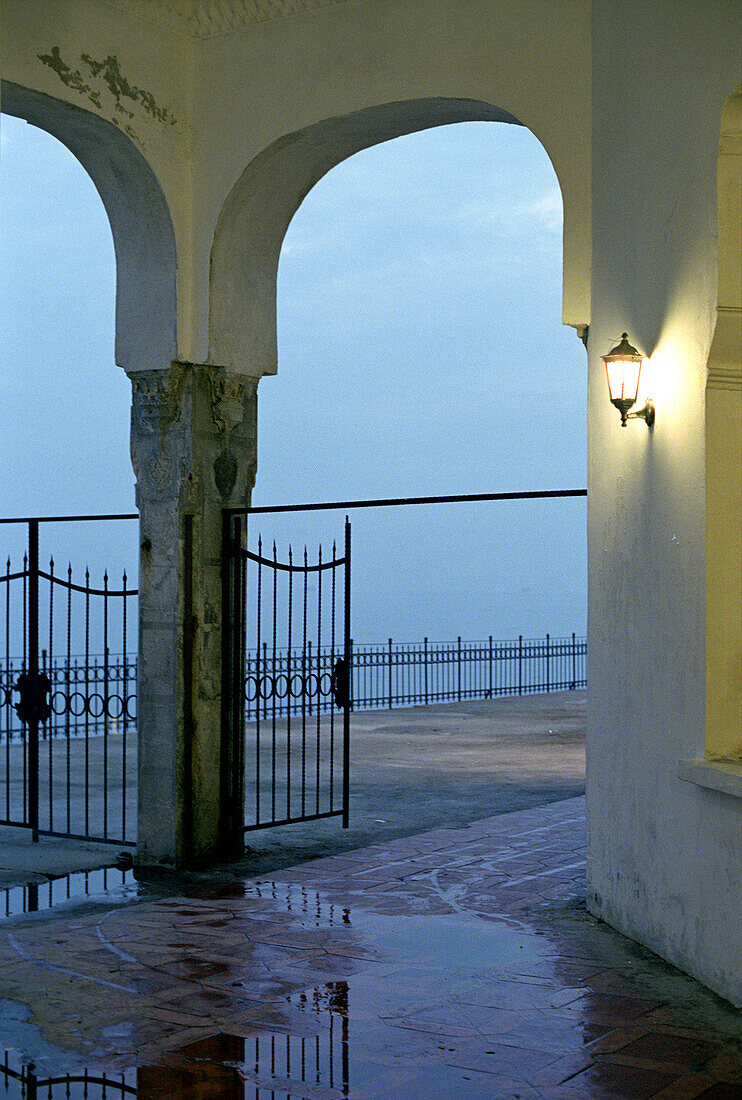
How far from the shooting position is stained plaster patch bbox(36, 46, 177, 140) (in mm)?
7223

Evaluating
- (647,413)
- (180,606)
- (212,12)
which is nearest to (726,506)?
(647,413)

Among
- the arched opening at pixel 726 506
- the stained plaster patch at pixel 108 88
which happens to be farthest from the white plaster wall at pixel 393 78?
Answer: the arched opening at pixel 726 506

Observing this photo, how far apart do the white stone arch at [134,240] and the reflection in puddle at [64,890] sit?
314cm

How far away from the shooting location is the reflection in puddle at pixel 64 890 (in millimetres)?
6832

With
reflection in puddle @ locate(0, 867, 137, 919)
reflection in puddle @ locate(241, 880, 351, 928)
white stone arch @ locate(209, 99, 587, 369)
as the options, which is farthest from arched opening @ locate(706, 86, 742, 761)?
reflection in puddle @ locate(0, 867, 137, 919)

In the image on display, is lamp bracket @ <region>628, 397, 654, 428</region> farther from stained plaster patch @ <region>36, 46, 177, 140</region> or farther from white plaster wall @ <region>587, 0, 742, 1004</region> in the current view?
stained plaster patch @ <region>36, 46, 177, 140</region>

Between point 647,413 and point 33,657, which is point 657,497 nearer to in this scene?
point 647,413

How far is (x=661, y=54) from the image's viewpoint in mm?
5867

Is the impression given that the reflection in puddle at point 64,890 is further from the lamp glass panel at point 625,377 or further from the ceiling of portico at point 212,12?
the ceiling of portico at point 212,12

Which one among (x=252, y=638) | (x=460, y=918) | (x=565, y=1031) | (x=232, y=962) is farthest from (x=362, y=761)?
(x=252, y=638)

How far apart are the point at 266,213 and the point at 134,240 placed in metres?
0.87

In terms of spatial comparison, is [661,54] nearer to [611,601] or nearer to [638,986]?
[611,601]

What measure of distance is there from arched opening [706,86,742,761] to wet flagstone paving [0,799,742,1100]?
1.22m

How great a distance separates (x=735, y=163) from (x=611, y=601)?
2.26 metres
